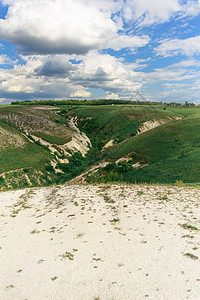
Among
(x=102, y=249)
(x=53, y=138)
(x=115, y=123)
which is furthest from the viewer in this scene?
(x=115, y=123)

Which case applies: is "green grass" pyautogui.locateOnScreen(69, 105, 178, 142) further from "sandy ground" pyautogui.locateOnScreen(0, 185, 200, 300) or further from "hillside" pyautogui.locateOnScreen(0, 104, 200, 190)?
"sandy ground" pyautogui.locateOnScreen(0, 185, 200, 300)

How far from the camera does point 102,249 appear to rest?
9.41 meters

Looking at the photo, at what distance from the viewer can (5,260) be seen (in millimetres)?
9125

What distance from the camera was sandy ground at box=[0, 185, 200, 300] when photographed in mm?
7000

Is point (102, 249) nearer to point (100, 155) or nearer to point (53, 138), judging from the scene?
point (100, 155)

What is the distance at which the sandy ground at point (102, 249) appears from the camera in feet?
23.0

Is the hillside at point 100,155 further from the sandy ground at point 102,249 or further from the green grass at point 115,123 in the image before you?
the sandy ground at point 102,249

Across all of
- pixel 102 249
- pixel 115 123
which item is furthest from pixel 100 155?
pixel 102 249

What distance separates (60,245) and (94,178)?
2464 cm

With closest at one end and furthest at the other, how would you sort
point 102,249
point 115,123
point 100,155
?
point 102,249 → point 100,155 → point 115,123

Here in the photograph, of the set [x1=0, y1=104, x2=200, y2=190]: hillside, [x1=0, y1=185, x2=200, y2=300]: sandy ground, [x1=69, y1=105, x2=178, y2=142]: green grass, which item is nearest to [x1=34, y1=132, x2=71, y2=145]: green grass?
[x1=0, y1=104, x2=200, y2=190]: hillside

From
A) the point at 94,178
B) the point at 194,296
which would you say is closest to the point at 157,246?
the point at 194,296

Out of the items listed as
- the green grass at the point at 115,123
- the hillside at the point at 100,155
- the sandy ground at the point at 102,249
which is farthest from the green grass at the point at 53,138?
the sandy ground at the point at 102,249

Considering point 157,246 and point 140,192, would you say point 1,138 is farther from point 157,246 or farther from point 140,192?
point 157,246
